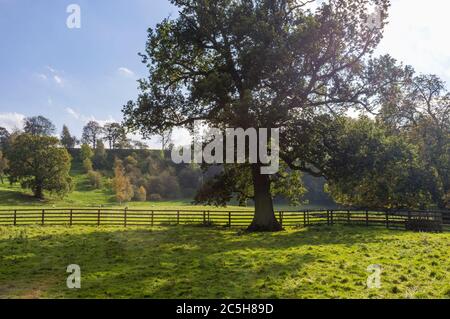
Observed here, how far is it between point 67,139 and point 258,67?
13511 cm

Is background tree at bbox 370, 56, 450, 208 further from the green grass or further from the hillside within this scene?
the hillside

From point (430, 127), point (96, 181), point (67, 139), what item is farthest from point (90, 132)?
point (430, 127)

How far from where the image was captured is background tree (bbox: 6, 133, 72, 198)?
67.0 metres

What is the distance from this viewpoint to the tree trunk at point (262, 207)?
2550cm

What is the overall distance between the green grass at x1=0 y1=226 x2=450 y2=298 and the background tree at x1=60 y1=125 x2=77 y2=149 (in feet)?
425

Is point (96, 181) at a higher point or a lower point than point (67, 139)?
lower

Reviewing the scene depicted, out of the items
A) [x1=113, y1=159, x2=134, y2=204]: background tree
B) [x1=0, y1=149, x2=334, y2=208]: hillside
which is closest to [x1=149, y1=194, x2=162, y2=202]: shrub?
[x1=0, y1=149, x2=334, y2=208]: hillside

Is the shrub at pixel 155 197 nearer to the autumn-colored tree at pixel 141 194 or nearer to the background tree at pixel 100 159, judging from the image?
the autumn-colored tree at pixel 141 194

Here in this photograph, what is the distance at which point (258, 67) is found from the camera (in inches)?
868

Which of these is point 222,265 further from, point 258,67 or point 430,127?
point 430,127

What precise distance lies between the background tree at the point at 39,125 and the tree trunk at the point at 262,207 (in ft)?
463

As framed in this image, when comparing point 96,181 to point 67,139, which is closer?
point 96,181
